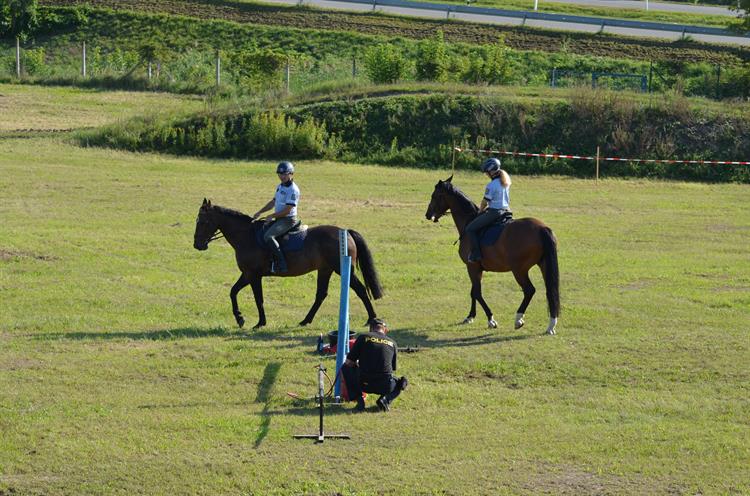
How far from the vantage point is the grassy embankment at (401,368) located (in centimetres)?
1176

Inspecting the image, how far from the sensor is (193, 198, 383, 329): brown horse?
17656 mm

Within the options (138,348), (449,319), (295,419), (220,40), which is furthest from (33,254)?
(220,40)

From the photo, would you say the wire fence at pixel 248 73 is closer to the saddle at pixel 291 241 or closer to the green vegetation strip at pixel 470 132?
the green vegetation strip at pixel 470 132

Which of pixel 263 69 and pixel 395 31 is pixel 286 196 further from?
pixel 395 31

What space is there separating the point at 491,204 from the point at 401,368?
3849 millimetres

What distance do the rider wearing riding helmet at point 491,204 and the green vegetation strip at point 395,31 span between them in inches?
1530

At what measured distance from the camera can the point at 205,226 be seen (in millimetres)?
18156

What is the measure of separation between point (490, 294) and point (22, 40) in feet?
152

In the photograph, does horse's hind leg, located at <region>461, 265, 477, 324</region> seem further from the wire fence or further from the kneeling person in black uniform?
the wire fence

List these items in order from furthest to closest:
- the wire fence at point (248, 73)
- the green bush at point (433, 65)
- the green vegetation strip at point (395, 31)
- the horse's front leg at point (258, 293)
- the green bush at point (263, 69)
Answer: the green vegetation strip at point (395, 31) → the green bush at point (263, 69) → the wire fence at point (248, 73) → the green bush at point (433, 65) → the horse's front leg at point (258, 293)

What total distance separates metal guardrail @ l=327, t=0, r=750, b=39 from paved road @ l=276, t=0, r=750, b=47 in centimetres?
16

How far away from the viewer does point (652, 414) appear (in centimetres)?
1371

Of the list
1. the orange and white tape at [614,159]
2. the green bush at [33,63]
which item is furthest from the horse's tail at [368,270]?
the green bush at [33,63]

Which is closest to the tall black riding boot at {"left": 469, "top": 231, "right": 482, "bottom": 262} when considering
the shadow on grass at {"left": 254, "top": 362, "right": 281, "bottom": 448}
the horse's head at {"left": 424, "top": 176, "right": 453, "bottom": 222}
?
the horse's head at {"left": 424, "top": 176, "right": 453, "bottom": 222}
